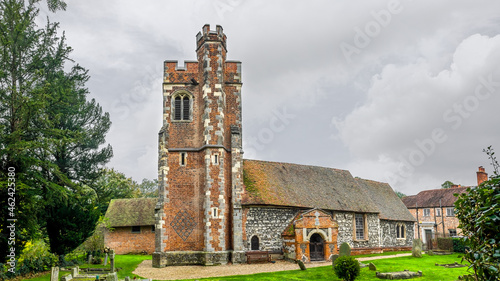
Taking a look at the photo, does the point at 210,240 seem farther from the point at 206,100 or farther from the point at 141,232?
the point at 141,232

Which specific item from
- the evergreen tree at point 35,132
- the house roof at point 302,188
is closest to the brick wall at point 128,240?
the evergreen tree at point 35,132

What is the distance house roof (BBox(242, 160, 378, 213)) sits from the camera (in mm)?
28781

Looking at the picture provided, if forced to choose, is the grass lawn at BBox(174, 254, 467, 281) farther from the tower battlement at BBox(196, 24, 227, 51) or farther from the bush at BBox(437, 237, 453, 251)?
the tower battlement at BBox(196, 24, 227, 51)

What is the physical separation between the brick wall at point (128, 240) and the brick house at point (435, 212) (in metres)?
34.0

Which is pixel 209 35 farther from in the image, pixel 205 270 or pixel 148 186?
pixel 148 186

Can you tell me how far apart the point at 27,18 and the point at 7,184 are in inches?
389

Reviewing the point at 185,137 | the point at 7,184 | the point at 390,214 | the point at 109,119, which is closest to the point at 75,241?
the point at 7,184

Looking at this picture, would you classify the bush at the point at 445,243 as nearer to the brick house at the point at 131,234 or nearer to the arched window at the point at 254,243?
the arched window at the point at 254,243

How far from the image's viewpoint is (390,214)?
37344mm

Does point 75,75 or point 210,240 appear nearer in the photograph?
point 210,240

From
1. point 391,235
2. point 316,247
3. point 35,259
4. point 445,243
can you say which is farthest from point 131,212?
point 445,243

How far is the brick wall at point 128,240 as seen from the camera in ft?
122

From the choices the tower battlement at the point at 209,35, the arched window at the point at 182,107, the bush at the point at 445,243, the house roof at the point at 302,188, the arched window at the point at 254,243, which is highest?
the tower battlement at the point at 209,35

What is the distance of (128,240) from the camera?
3762 cm
